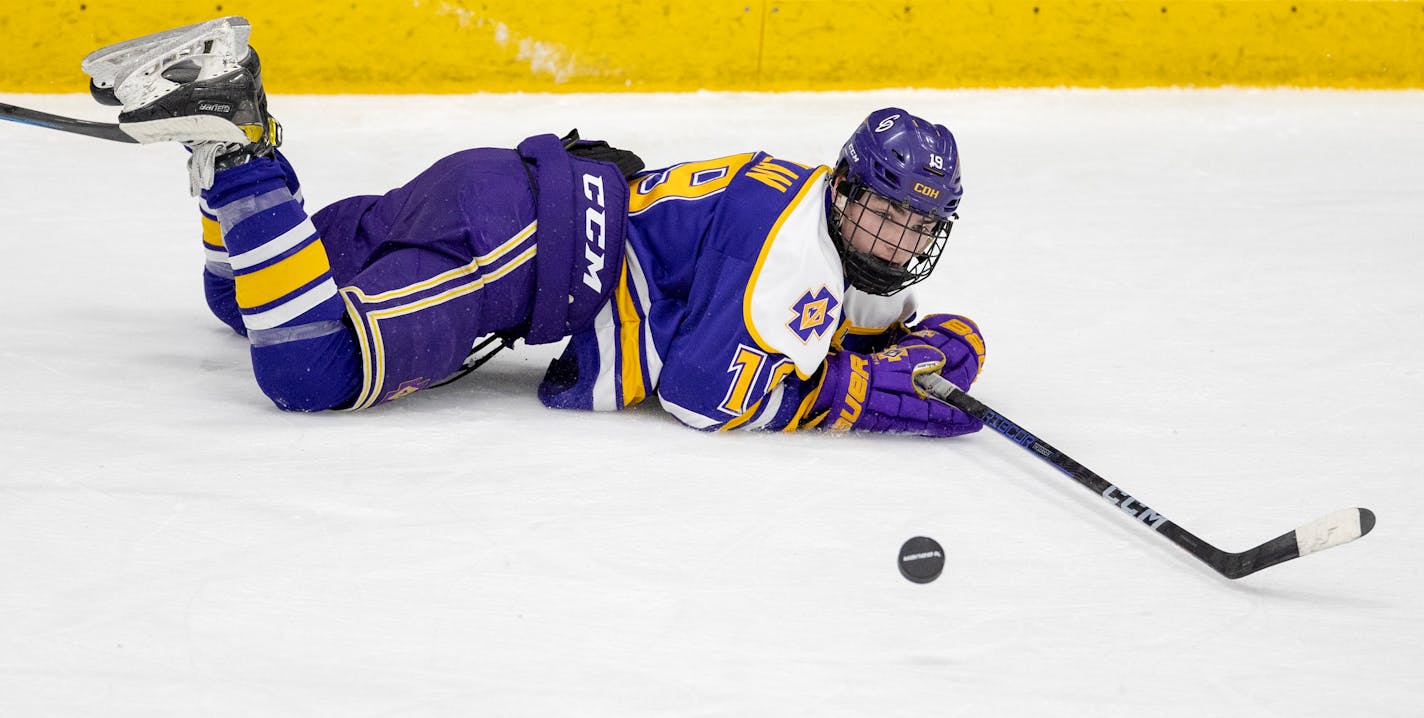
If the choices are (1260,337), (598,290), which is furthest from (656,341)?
(1260,337)

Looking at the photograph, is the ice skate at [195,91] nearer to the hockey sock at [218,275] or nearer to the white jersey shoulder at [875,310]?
the hockey sock at [218,275]

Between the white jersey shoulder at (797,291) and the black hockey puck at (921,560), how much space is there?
50cm

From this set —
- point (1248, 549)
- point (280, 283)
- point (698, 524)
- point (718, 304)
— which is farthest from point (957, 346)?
point (280, 283)

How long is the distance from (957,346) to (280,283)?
3.62 feet

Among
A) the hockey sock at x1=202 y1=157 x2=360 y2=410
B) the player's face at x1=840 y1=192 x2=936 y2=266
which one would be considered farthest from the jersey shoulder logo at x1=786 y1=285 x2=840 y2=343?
the hockey sock at x1=202 y1=157 x2=360 y2=410

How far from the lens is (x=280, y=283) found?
77.3 inches

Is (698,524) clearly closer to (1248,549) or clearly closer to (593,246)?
(593,246)

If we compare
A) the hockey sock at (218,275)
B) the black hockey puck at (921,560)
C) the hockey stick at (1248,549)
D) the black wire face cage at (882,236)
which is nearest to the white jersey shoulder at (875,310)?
the black wire face cage at (882,236)

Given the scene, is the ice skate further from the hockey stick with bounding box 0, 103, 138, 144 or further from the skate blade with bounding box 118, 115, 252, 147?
the hockey stick with bounding box 0, 103, 138, 144

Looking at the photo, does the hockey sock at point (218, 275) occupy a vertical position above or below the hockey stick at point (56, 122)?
below

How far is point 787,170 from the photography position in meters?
2.22

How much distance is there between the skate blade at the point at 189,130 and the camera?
74.5 inches

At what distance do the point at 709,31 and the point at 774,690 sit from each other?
3.52 m

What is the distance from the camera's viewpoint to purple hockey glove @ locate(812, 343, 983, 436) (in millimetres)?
2201
